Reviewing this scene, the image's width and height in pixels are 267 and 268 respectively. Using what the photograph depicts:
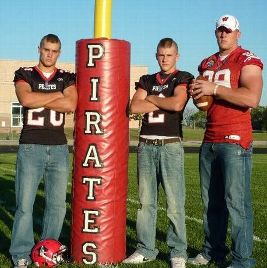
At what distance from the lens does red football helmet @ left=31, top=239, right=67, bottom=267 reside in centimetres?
490

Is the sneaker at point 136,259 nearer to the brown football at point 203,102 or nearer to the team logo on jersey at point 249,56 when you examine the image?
the brown football at point 203,102

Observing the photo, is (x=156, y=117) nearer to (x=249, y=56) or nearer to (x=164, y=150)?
(x=164, y=150)

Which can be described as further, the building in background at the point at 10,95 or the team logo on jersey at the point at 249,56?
the building in background at the point at 10,95

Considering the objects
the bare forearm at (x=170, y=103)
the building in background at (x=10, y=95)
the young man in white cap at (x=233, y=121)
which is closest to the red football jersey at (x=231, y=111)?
the young man in white cap at (x=233, y=121)

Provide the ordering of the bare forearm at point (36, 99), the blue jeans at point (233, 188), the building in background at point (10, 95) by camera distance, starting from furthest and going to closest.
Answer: the building in background at point (10, 95) → the bare forearm at point (36, 99) → the blue jeans at point (233, 188)

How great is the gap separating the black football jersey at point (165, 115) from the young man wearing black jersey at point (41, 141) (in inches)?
29.0

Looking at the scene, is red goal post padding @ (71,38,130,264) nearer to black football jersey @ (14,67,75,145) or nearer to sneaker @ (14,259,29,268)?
black football jersey @ (14,67,75,145)

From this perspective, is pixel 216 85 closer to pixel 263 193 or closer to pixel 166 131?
pixel 166 131

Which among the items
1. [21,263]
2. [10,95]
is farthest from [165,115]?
[10,95]

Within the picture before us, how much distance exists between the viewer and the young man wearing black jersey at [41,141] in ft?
16.3

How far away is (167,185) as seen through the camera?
5.02 metres

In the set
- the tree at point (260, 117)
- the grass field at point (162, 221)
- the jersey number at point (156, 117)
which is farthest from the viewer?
the tree at point (260, 117)

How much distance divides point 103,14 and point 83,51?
41 cm

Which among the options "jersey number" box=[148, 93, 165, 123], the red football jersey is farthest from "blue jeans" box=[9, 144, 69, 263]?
the red football jersey
